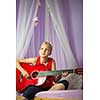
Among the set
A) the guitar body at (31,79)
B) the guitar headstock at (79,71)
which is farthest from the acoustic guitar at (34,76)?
the guitar headstock at (79,71)

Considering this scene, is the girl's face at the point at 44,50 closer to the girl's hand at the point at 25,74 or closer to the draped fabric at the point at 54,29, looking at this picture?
the draped fabric at the point at 54,29

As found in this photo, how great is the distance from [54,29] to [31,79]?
0.29m

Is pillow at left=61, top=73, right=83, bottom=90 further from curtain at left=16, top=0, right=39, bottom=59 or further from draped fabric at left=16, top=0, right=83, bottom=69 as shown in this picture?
curtain at left=16, top=0, right=39, bottom=59

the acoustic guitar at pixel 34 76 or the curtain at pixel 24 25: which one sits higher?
the curtain at pixel 24 25

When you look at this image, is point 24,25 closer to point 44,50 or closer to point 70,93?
point 44,50

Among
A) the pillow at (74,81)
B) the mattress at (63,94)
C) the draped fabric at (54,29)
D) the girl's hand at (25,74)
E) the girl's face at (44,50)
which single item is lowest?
the mattress at (63,94)

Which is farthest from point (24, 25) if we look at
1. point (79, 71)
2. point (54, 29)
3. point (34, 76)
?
point (79, 71)

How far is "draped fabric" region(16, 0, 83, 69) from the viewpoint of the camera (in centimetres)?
135

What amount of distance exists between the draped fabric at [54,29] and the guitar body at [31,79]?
64mm

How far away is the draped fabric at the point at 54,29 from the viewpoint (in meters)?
1.35
